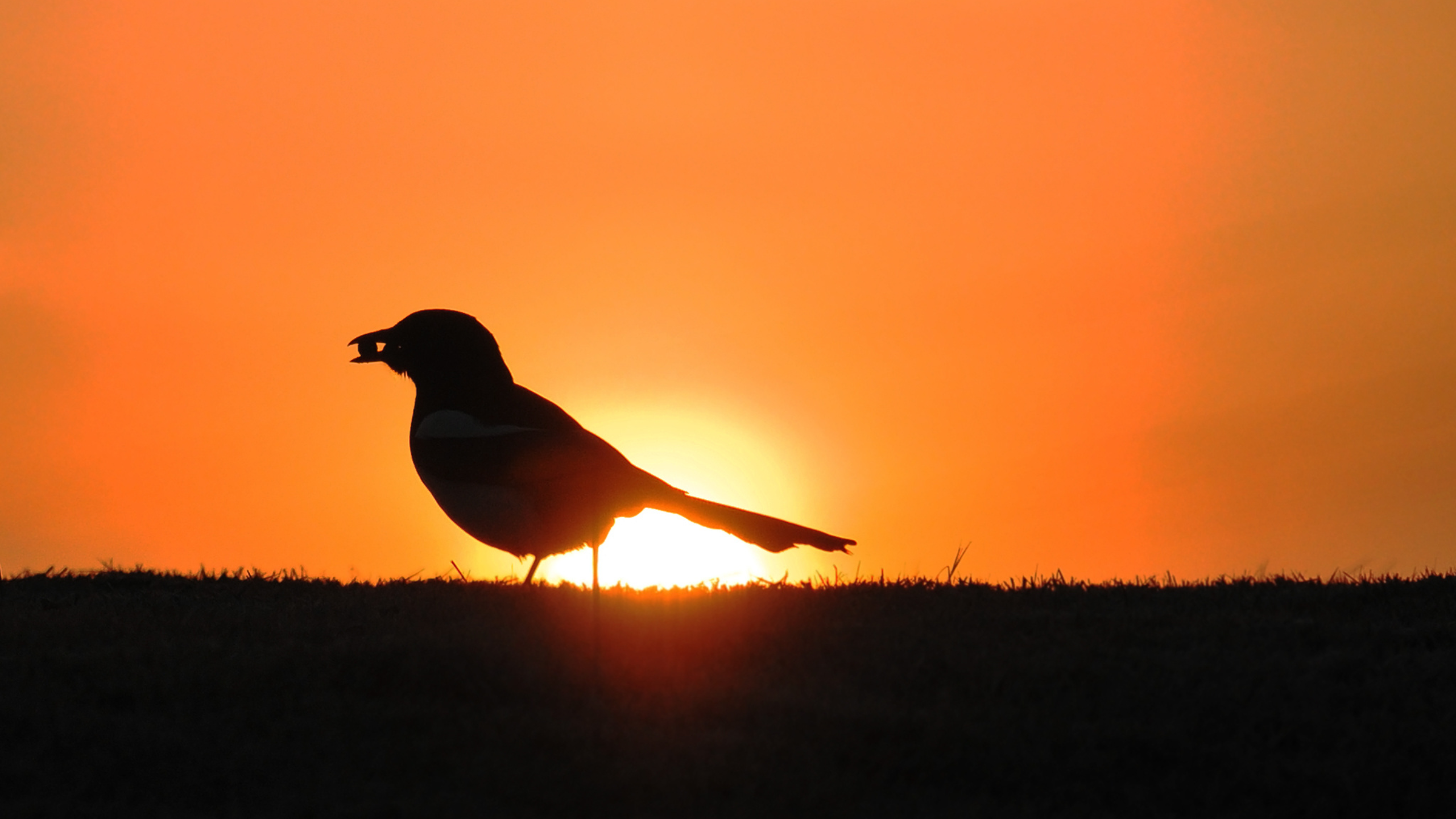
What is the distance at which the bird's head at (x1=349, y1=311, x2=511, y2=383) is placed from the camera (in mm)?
10164

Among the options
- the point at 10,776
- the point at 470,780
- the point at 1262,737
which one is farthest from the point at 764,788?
the point at 10,776

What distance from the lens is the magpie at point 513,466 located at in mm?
Answer: 9461

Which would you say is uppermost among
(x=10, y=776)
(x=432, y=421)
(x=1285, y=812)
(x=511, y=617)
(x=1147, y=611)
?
(x=432, y=421)

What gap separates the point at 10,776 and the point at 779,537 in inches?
216

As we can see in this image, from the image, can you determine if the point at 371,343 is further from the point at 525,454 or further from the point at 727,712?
the point at 727,712

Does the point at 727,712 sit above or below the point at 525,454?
below

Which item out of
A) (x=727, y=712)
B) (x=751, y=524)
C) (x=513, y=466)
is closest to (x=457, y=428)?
(x=513, y=466)

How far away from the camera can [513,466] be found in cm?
940

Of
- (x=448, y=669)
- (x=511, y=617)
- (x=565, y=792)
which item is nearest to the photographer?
(x=565, y=792)

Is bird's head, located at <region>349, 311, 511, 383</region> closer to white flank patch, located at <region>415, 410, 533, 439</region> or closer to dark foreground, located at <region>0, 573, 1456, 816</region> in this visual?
white flank patch, located at <region>415, 410, 533, 439</region>

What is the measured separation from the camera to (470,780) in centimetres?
586

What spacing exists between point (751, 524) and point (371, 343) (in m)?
3.37

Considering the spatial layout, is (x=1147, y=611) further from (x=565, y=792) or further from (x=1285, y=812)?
(x=565, y=792)

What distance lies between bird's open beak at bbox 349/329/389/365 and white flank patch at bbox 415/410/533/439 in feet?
2.93
